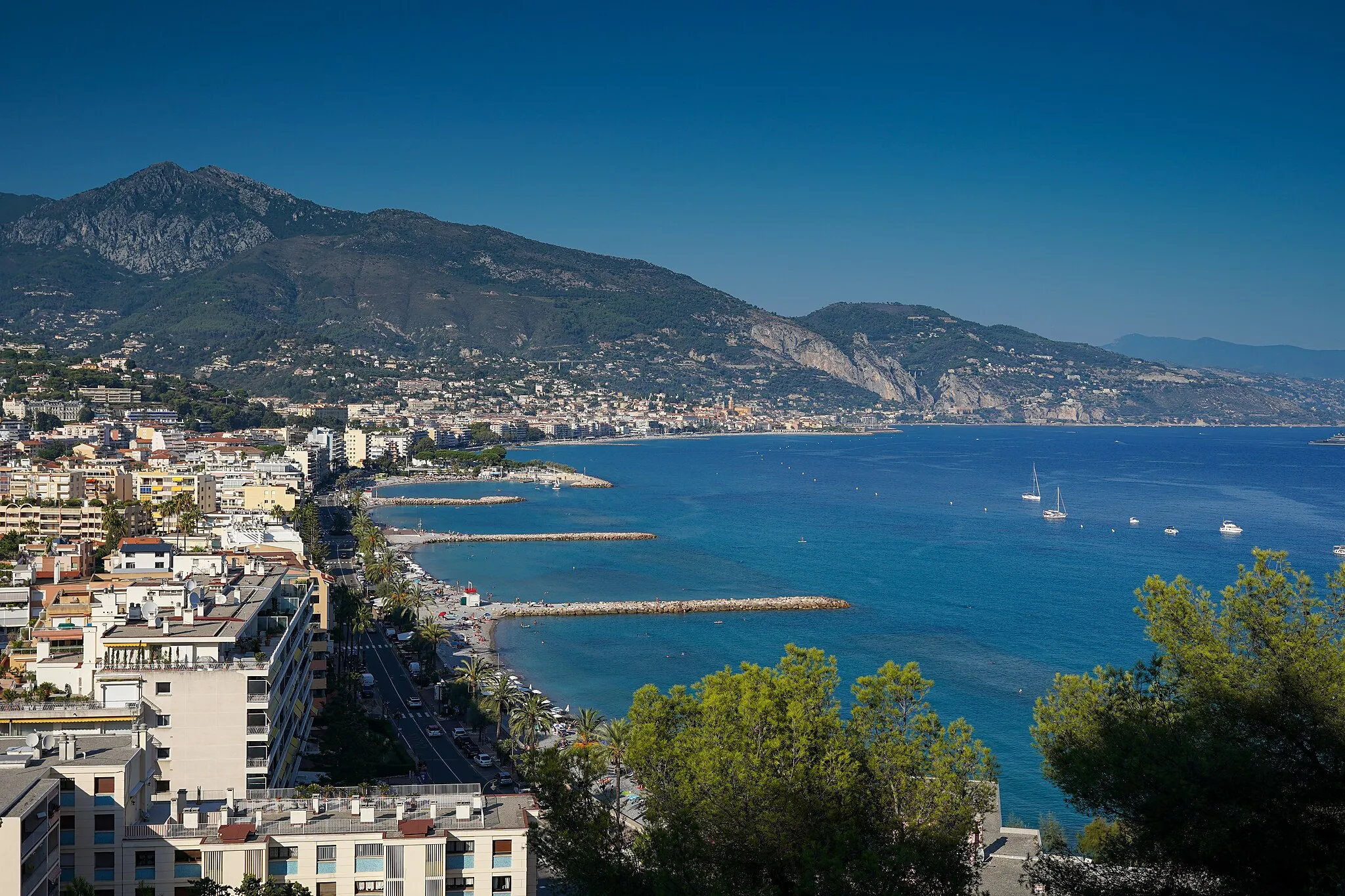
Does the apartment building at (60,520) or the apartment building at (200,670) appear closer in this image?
the apartment building at (200,670)

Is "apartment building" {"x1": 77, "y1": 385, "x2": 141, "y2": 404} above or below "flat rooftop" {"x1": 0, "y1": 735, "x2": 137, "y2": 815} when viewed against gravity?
above

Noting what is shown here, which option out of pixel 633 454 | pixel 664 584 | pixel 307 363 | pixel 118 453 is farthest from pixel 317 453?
pixel 307 363

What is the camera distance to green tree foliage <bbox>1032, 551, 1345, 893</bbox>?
8484mm

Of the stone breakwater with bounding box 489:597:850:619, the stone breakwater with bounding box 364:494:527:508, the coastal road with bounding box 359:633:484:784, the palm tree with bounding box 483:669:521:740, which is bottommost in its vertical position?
the stone breakwater with bounding box 364:494:527:508

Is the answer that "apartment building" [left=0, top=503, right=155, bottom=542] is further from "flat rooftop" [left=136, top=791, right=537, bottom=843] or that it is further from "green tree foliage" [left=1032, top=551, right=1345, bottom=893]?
"green tree foliage" [left=1032, top=551, right=1345, bottom=893]

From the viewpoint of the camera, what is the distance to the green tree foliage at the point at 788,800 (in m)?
9.50

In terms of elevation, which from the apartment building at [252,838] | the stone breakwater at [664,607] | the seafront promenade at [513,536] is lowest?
the seafront promenade at [513,536]

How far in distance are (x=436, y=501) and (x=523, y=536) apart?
18.2 metres

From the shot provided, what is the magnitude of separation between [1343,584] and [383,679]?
24.0 meters

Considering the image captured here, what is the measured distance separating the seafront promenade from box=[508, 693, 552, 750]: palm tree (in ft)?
114

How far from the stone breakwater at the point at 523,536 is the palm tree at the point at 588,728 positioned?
3444 centimetres

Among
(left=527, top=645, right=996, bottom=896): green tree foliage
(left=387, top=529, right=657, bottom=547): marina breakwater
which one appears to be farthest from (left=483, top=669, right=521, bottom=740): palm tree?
(left=387, top=529, right=657, bottom=547): marina breakwater

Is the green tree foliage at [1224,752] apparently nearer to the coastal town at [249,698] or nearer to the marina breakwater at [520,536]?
the coastal town at [249,698]

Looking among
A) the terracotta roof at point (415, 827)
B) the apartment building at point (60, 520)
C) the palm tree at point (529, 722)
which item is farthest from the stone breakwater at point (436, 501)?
the terracotta roof at point (415, 827)
